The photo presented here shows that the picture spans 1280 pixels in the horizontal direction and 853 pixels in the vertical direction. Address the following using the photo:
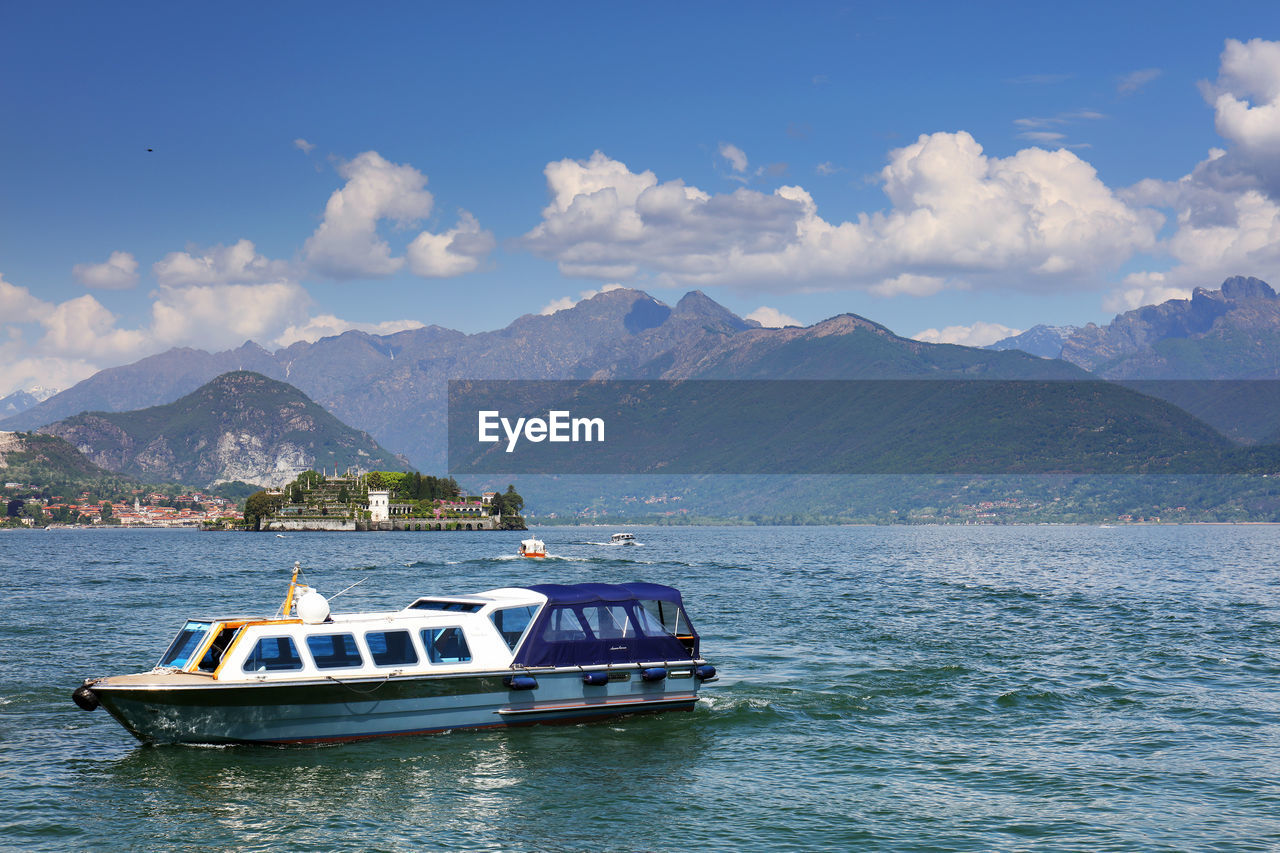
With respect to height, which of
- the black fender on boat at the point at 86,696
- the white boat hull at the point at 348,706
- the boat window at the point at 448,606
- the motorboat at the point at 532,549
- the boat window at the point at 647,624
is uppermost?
the boat window at the point at 448,606

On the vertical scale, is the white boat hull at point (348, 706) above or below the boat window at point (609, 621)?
below

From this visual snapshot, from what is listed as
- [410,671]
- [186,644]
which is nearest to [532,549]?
[186,644]

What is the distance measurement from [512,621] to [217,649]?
296 inches

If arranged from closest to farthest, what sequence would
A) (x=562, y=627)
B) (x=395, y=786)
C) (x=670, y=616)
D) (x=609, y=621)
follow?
(x=395, y=786)
(x=562, y=627)
(x=609, y=621)
(x=670, y=616)

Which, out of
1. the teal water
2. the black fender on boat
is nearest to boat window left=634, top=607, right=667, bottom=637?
the teal water

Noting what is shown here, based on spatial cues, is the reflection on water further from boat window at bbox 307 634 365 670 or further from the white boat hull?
boat window at bbox 307 634 365 670

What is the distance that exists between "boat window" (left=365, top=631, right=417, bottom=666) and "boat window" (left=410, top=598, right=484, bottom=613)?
273cm

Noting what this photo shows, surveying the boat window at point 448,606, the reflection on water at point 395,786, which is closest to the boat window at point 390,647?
the reflection on water at point 395,786

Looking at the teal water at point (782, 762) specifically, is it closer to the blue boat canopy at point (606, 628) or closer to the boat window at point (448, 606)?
the blue boat canopy at point (606, 628)

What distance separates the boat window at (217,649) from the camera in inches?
995

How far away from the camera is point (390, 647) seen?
26359mm

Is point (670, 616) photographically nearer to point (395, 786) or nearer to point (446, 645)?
point (446, 645)

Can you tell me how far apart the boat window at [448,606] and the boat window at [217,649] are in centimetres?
570

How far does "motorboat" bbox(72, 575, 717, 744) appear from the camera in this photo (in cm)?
2466
